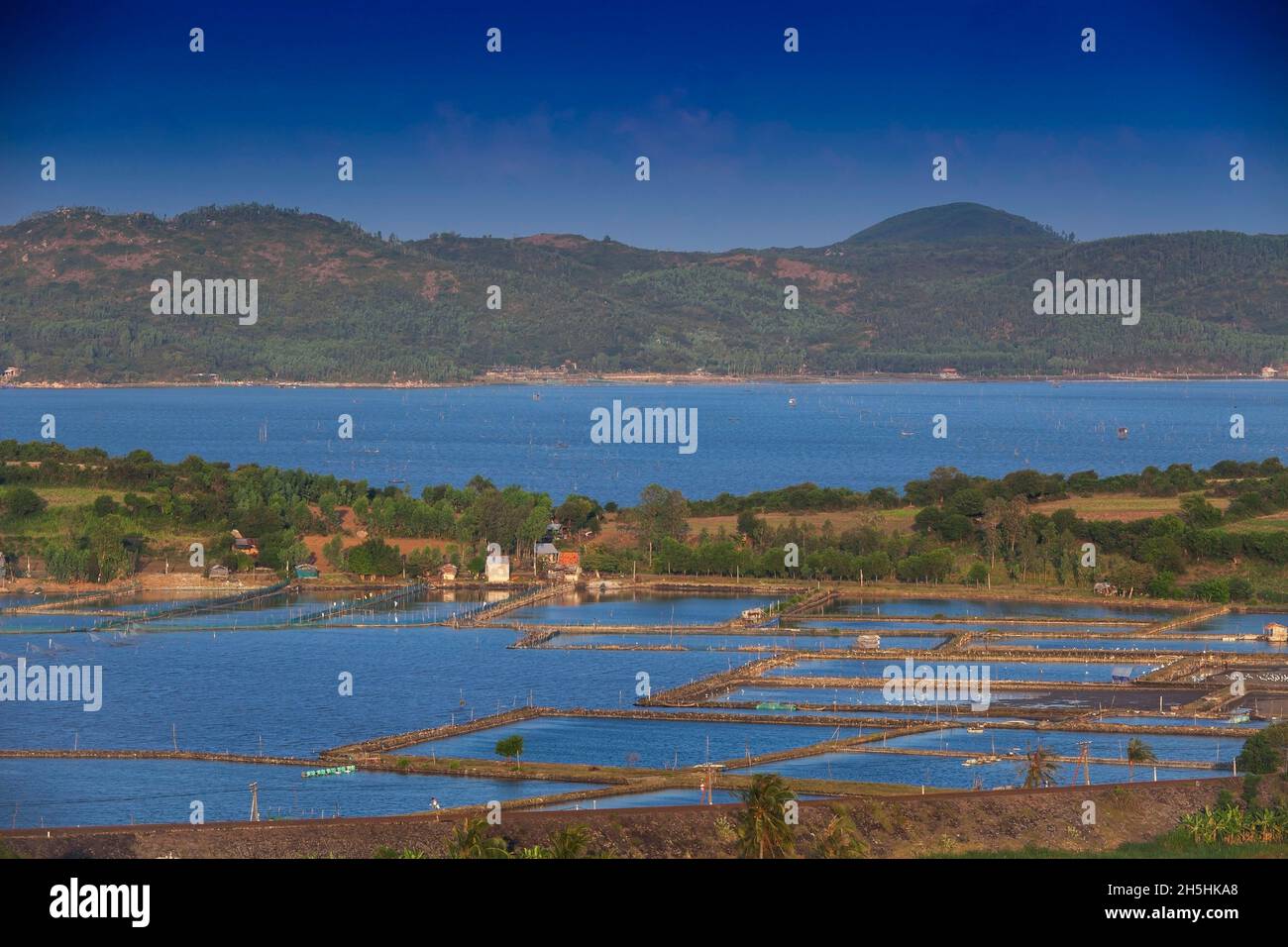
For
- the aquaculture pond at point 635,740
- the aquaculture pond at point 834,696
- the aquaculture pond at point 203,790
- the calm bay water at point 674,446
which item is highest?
the calm bay water at point 674,446

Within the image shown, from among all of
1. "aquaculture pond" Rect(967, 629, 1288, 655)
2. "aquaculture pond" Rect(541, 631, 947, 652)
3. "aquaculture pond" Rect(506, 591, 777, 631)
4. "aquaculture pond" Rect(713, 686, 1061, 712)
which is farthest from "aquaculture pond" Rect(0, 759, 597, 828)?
"aquaculture pond" Rect(506, 591, 777, 631)

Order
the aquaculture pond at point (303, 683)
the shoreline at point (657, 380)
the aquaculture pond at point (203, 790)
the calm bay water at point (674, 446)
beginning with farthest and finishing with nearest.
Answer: the shoreline at point (657, 380) < the calm bay water at point (674, 446) < the aquaculture pond at point (303, 683) < the aquaculture pond at point (203, 790)

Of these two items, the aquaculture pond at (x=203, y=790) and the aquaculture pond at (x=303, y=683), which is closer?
the aquaculture pond at (x=203, y=790)

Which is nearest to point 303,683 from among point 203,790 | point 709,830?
point 203,790

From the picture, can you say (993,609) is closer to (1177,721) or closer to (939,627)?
(939,627)

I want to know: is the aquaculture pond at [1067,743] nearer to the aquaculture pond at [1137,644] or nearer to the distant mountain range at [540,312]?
the aquaculture pond at [1137,644]

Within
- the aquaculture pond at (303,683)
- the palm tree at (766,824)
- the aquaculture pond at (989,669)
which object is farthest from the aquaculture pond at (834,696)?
the palm tree at (766,824)
